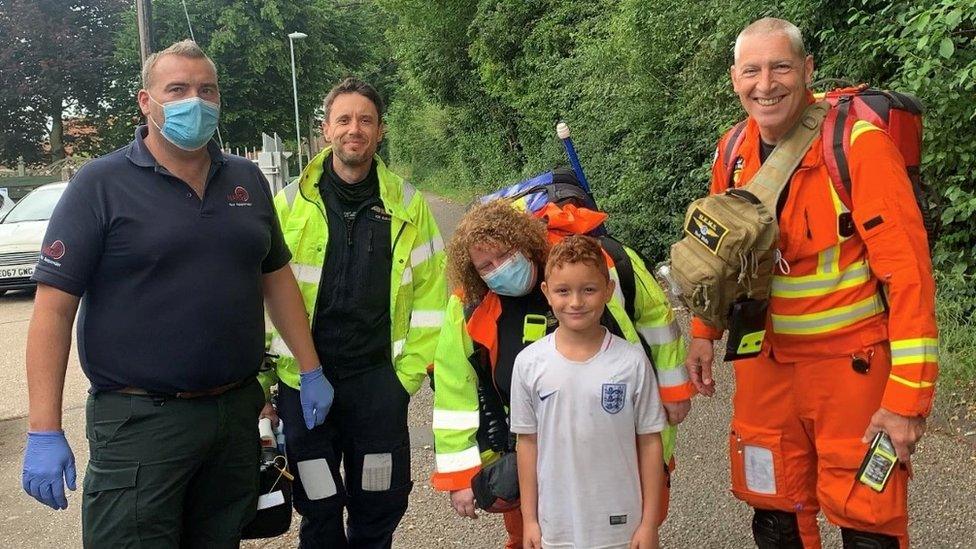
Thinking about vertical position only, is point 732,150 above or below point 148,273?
above

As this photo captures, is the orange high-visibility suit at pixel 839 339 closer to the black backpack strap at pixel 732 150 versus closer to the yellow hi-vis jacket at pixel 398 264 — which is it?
the black backpack strap at pixel 732 150

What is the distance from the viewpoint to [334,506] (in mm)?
3248

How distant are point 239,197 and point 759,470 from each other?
1.98 metres

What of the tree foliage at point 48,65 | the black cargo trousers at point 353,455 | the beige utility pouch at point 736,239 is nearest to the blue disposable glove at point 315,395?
the black cargo trousers at point 353,455

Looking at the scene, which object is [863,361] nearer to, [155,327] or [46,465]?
[155,327]

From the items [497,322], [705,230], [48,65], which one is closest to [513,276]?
[497,322]

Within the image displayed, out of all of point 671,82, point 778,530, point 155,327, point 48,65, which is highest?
point 48,65

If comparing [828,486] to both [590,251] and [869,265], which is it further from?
[590,251]

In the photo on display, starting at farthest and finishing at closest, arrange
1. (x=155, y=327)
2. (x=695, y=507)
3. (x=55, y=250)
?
(x=695, y=507), (x=155, y=327), (x=55, y=250)

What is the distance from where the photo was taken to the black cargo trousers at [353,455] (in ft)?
10.5

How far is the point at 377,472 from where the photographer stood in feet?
10.7

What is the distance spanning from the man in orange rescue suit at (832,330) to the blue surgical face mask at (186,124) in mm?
1741

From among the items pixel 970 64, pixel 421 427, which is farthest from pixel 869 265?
pixel 421 427

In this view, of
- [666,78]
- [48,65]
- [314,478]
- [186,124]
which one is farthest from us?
[48,65]
